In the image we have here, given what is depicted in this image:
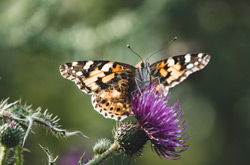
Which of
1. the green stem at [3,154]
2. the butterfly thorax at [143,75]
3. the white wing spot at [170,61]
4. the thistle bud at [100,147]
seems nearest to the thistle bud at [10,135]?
the green stem at [3,154]

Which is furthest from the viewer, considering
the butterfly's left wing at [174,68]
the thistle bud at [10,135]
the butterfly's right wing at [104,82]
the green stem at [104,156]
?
the butterfly's left wing at [174,68]

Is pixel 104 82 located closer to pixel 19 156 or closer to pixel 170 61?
pixel 170 61

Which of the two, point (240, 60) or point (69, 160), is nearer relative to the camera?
point (69, 160)

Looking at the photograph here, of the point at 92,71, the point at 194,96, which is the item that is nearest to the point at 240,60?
the point at 194,96

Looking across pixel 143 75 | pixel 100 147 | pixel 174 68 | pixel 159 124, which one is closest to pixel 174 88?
pixel 174 68

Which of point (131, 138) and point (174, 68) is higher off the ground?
point (174, 68)

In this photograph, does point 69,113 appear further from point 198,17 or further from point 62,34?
point 198,17

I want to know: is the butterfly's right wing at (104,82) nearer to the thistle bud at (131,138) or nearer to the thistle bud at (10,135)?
the thistle bud at (131,138)
